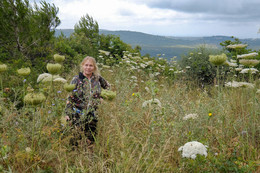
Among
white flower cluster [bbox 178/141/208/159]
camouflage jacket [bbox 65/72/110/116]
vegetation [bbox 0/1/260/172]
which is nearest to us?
white flower cluster [bbox 178/141/208/159]

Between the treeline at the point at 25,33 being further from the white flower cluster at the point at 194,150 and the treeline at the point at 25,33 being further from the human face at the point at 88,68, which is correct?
the white flower cluster at the point at 194,150

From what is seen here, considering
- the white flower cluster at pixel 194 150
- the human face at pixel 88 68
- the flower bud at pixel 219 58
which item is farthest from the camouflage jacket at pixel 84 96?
the flower bud at pixel 219 58

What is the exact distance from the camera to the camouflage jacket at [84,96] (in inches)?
114

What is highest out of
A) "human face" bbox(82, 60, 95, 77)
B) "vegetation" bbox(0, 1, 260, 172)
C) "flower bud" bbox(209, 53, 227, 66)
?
"flower bud" bbox(209, 53, 227, 66)

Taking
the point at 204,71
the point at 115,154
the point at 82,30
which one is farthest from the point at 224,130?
the point at 82,30

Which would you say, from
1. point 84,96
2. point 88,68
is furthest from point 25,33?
point 84,96

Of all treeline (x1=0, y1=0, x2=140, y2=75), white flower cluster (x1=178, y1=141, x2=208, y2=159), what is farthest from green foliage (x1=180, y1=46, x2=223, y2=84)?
white flower cluster (x1=178, y1=141, x2=208, y2=159)

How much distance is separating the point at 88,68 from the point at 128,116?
3.78 ft

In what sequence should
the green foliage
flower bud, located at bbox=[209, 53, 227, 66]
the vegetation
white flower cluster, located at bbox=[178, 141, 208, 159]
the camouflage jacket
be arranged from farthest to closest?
the green foliage
the camouflage jacket
flower bud, located at bbox=[209, 53, 227, 66]
the vegetation
white flower cluster, located at bbox=[178, 141, 208, 159]

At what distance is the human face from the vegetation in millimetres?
368

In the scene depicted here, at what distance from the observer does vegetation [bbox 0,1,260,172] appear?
230cm

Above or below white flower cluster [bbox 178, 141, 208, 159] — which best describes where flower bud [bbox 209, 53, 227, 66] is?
above

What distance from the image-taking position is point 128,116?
3.04m

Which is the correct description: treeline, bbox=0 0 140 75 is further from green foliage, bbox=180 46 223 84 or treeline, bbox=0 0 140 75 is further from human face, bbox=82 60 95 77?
green foliage, bbox=180 46 223 84
